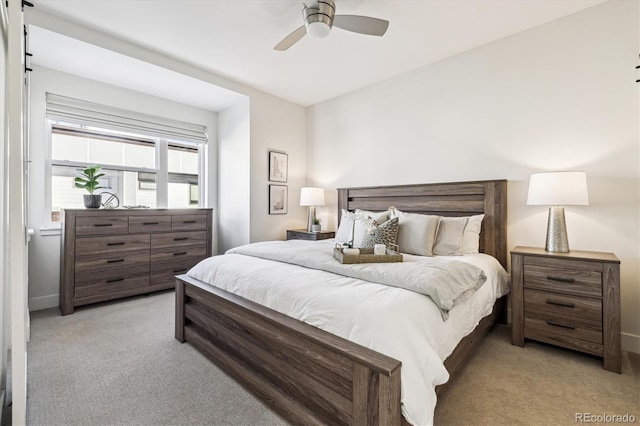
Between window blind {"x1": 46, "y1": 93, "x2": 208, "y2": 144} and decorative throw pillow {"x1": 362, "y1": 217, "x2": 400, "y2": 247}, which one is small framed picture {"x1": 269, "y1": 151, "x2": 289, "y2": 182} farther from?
decorative throw pillow {"x1": 362, "y1": 217, "x2": 400, "y2": 247}

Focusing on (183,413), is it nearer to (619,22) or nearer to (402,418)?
(402,418)

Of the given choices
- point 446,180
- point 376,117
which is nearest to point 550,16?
point 446,180

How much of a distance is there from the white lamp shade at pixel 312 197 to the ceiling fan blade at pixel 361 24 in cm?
225

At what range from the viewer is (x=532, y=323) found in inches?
91.5

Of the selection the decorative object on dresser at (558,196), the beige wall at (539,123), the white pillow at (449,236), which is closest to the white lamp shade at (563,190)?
the decorative object on dresser at (558,196)

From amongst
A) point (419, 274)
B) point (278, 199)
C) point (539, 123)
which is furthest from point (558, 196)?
point (278, 199)

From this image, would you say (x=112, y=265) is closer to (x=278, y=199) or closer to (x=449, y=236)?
(x=278, y=199)

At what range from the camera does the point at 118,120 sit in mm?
3732

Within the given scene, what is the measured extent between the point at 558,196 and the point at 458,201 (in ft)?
3.04

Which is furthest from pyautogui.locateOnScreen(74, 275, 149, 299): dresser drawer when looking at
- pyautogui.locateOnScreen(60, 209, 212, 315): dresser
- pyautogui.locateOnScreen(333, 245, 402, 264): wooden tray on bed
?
pyautogui.locateOnScreen(333, 245, 402, 264): wooden tray on bed

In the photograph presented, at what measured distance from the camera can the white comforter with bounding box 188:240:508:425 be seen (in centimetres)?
120

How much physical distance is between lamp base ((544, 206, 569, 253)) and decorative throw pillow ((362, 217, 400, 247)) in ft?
3.94

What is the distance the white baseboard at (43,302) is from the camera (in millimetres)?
3135

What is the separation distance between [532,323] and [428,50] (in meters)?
2.69
